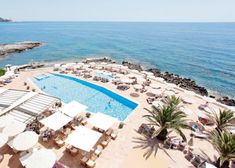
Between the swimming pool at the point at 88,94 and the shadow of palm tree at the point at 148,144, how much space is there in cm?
423

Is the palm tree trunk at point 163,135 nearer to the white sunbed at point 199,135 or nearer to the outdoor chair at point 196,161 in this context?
the outdoor chair at point 196,161

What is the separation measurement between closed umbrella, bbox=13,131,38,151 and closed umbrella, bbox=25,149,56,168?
1174 millimetres

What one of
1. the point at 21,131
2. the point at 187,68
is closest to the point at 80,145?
the point at 21,131

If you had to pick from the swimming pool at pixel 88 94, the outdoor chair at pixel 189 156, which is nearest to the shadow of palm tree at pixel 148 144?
the outdoor chair at pixel 189 156

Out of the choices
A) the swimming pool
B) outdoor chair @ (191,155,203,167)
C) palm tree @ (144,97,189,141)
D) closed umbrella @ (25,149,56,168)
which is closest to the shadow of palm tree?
palm tree @ (144,97,189,141)

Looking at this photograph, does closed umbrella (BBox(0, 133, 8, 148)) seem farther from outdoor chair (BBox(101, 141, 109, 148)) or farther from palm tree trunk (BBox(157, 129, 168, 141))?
palm tree trunk (BBox(157, 129, 168, 141))

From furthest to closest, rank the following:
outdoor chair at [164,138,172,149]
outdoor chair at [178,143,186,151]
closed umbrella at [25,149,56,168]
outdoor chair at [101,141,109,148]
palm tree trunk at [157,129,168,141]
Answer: palm tree trunk at [157,129,168,141] → outdoor chair at [164,138,172,149] → outdoor chair at [178,143,186,151] → outdoor chair at [101,141,109,148] → closed umbrella at [25,149,56,168]

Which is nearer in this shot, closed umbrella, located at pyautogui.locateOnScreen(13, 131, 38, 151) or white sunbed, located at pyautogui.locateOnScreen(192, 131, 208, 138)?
closed umbrella, located at pyautogui.locateOnScreen(13, 131, 38, 151)

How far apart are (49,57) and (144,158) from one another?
4732 centimetres

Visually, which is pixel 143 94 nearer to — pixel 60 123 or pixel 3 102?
pixel 60 123

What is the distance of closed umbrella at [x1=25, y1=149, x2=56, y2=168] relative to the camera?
1026 cm

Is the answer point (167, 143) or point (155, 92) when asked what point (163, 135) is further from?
point (155, 92)

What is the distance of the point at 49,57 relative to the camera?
52.4 m

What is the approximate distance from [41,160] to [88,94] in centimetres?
1356
